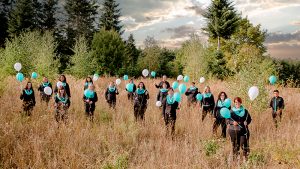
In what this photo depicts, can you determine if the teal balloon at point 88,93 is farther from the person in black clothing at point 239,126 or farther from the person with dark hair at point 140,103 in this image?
the person in black clothing at point 239,126

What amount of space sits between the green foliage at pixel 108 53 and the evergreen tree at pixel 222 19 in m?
10.7

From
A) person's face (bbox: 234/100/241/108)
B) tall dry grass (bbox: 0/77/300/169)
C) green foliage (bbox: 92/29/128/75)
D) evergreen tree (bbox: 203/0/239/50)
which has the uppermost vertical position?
evergreen tree (bbox: 203/0/239/50)

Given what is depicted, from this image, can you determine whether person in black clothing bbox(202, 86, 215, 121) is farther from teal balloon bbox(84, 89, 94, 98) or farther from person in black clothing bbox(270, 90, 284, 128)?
teal balloon bbox(84, 89, 94, 98)

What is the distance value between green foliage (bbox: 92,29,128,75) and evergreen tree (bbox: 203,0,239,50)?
35.0 feet

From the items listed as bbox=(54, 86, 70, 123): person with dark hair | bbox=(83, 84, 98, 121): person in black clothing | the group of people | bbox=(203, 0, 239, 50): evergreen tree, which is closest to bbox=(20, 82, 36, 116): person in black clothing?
the group of people

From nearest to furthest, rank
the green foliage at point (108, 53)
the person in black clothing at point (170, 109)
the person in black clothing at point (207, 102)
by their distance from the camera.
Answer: the person in black clothing at point (170, 109) → the person in black clothing at point (207, 102) → the green foliage at point (108, 53)

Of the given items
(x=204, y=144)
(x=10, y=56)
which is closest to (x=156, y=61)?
(x=10, y=56)

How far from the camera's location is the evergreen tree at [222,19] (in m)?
34.4

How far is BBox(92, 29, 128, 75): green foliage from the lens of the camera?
101 ft

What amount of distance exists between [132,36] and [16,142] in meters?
42.0

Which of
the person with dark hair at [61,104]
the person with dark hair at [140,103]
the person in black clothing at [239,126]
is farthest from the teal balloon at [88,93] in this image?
the person in black clothing at [239,126]

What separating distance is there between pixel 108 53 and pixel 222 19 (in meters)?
12.8

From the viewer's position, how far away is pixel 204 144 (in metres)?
7.57

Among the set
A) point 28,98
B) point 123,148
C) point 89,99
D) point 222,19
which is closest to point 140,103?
point 89,99
